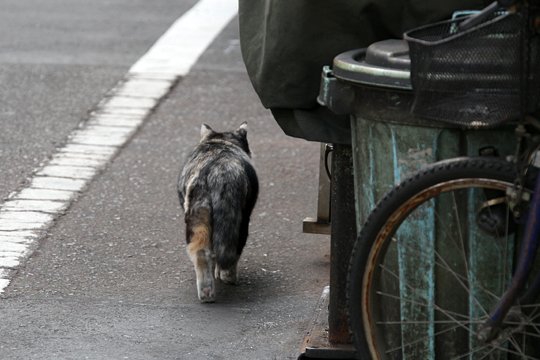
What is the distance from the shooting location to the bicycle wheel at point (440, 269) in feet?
12.3

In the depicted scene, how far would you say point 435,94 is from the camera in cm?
368

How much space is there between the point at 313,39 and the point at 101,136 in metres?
4.19

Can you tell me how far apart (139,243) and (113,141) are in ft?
6.40

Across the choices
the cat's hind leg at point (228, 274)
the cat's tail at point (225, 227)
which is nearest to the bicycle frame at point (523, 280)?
the cat's tail at point (225, 227)

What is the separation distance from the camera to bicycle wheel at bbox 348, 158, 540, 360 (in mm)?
3740

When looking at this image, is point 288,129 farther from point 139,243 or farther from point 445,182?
point 139,243

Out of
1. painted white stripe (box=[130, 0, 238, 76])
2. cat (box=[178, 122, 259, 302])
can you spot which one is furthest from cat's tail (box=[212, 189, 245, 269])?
painted white stripe (box=[130, 0, 238, 76])

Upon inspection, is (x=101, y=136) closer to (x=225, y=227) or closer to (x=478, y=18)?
(x=225, y=227)

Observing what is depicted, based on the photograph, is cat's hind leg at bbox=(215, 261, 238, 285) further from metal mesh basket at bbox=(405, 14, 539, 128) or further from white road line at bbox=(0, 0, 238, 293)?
metal mesh basket at bbox=(405, 14, 539, 128)

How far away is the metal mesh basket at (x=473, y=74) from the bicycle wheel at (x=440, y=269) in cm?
14

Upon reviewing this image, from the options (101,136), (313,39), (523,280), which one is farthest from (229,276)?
(101,136)

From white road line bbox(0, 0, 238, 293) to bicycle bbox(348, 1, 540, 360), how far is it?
232 cm

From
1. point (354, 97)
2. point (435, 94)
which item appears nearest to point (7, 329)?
point (354, 97)

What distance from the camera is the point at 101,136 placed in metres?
8.30
